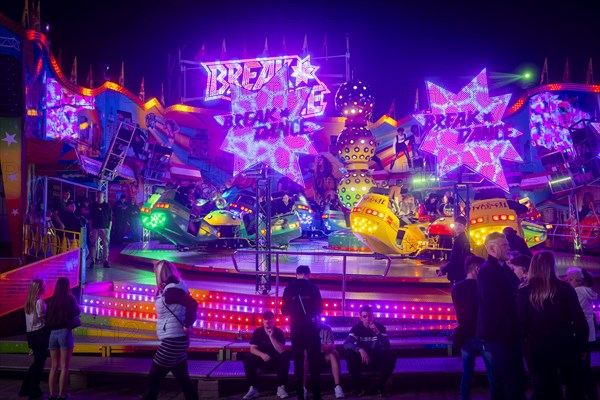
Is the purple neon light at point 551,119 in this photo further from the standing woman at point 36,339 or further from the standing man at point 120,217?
the standing woman at point 36,339

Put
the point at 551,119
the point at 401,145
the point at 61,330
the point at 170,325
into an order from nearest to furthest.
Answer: the point at 170,325
the point at 61,330
the point at 551,119
the point at 401,145

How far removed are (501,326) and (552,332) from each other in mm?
403

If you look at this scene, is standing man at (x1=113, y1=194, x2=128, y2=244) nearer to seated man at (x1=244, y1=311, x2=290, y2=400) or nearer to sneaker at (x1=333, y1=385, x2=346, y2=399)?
seated man at (x1=244, y1=311, x2=290, y2=400)

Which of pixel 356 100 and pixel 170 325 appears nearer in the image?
pixel 170 325

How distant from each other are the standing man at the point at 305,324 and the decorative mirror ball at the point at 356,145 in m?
7.88

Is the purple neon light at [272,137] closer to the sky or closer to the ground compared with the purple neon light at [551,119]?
closer to the ground

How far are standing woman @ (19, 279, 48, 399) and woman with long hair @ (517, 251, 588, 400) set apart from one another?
5546mm

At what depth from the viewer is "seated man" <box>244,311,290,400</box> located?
6.36 meters

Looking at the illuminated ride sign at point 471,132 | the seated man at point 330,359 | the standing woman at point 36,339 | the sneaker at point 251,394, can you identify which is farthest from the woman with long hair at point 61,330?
the illuminated ride sign at point 471,132

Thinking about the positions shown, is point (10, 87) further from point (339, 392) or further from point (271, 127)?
point (339, 392)

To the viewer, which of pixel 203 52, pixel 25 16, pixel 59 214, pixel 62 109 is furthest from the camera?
pixel 203 52

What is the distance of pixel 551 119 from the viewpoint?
22.8 metres

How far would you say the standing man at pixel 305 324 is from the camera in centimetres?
578

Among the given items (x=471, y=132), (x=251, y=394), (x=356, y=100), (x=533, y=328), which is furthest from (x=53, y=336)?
(x=356, y=100)
